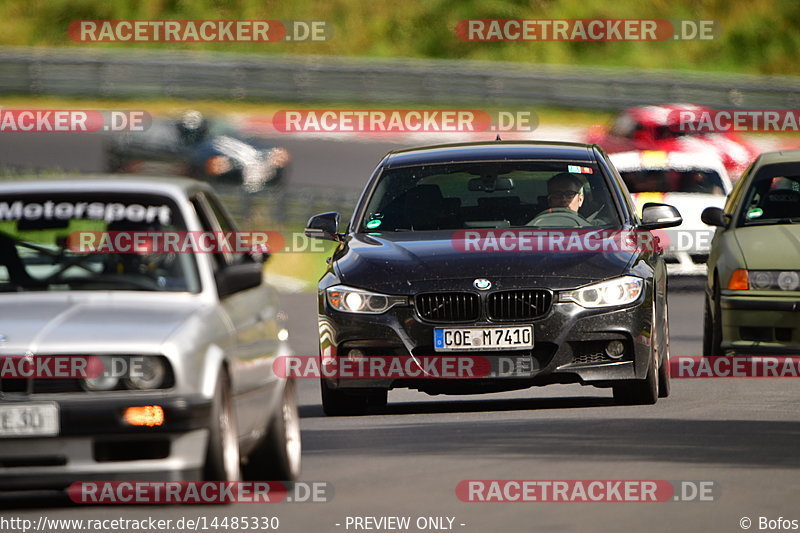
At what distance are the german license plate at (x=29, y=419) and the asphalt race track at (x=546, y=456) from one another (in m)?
0.59

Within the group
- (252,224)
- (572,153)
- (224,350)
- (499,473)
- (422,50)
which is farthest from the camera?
(422,50)

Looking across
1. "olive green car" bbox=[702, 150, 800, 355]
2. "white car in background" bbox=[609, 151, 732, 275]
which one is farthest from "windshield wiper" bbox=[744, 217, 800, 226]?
"white car in background" bbox=[609, 151, 732, 275]

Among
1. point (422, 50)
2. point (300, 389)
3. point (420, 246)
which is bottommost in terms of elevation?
point (300, 389)

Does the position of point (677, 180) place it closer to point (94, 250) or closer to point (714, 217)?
point (714, 217)

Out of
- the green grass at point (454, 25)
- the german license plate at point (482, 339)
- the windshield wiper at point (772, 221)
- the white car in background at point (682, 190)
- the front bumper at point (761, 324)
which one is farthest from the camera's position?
the green grass at point (454, 25)

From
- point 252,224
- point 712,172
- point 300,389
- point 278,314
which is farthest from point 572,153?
point 252,224

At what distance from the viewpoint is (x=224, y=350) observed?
8.64 m

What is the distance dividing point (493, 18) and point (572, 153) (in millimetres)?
41889


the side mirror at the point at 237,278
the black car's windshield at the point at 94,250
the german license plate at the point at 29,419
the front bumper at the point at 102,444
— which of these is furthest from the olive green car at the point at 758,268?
the german license plate at the point at 29,419

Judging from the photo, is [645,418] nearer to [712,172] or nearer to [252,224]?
[712,172]

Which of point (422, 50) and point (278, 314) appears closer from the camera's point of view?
point (278, 314)

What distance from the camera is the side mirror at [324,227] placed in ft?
44.2

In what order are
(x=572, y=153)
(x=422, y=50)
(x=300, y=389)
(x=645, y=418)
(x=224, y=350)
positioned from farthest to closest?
(x=422, y=50), (x=300, y=389), (x=572, y=153), (x=645, y=418), (x=224, y=350)

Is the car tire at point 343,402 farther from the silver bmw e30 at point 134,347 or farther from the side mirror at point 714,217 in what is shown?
the side mirror at point 714,217
